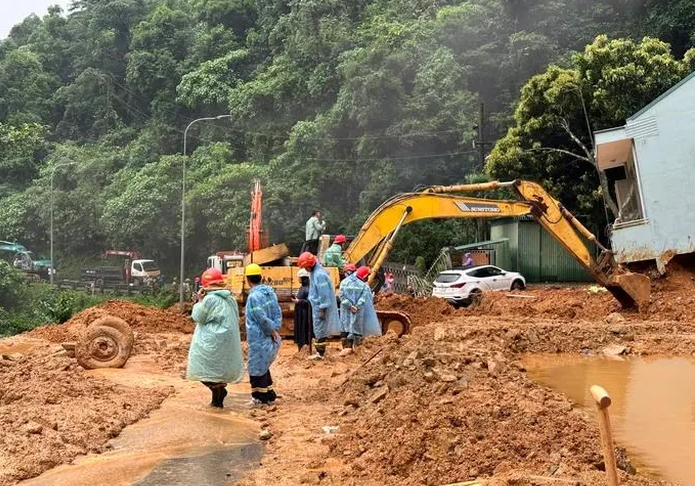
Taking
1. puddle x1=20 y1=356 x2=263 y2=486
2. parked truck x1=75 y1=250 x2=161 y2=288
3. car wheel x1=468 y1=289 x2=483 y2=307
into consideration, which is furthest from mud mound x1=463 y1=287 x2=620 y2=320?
parked truck x1=75 y1=250 x2=161 y2=288

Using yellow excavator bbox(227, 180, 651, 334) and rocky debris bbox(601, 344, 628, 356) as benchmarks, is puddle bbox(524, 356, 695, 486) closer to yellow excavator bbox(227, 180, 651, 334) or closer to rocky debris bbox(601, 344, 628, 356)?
rocky debris bbox(601, 344, 628, 356)

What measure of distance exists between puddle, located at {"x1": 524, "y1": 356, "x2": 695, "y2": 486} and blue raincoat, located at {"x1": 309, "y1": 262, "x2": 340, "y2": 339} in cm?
313

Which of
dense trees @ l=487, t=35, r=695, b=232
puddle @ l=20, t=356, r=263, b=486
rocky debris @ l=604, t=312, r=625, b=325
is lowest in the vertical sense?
puddle @ l=20, t=356, r=263, b=486

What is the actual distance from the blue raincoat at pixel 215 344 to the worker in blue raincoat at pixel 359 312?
12.5 ft

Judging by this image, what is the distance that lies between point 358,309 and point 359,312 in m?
0.07

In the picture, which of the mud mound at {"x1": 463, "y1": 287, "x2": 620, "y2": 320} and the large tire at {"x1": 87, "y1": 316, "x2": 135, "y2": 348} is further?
the mud mound at {"x1": 463, "y1": 287, "x2": 620, "y2": 320}

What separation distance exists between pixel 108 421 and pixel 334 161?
35.9 meters

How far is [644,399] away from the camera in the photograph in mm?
8328

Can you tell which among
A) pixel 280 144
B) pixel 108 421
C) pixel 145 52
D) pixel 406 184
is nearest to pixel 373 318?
pixel 108 421

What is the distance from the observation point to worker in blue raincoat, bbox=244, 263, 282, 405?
9.39 meters

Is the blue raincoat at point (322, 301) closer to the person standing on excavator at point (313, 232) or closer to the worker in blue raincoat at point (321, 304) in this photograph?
the worker in blue raincoat at point (321, 304)

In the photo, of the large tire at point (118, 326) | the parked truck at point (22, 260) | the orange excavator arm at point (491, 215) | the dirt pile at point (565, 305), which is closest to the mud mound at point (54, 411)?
the large tire at point (118, 326)

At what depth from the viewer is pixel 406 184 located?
38.7 meters

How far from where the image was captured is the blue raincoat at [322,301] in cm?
1272
